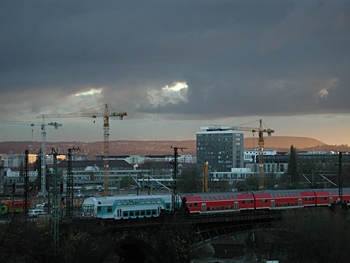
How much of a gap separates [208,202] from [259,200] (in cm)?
788

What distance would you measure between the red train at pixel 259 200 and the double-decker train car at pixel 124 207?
4.49 metres

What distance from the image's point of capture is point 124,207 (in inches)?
1976

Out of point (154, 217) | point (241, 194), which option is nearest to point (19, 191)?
point (241, 194)

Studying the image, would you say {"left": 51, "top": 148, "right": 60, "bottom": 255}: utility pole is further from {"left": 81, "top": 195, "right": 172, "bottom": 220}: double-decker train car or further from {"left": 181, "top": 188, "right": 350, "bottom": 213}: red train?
{"left": 181, "top": 188, "right": 350, "bottom": 213}: red train

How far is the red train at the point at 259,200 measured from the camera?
58.8 metres

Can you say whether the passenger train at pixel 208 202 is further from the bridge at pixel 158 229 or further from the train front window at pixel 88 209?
the bridge at pixel 158 229

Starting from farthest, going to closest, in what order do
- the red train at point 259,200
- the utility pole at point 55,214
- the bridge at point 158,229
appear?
1. the red train at point 259,200
2. the bridge at point 158,229
3. the utility pole at point 55,214

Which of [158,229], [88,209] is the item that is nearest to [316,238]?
[158,229]

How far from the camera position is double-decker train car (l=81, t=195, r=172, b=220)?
160ft

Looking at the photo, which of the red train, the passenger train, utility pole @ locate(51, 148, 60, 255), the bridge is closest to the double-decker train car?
the passenger train

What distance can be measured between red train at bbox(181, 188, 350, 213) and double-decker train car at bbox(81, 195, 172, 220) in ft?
14.7

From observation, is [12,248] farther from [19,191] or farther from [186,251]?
[19,191]

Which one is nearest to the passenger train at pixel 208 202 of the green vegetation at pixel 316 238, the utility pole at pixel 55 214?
the green vegetation at pixel 316 238

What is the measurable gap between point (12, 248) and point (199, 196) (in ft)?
88.0
